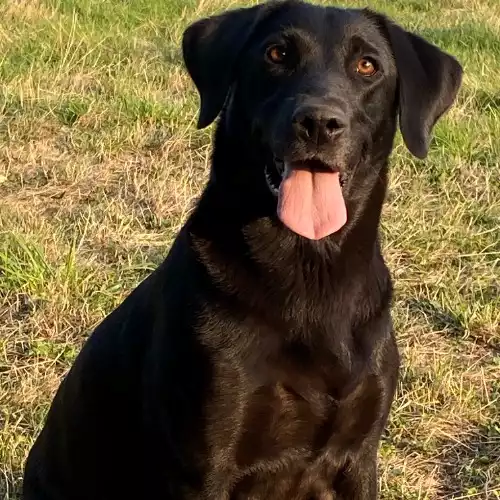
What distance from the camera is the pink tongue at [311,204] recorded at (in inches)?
97.0

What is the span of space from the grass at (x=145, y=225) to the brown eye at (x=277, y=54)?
1417 mm

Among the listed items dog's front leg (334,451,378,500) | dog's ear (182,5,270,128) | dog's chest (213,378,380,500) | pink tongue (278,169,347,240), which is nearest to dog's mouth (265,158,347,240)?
pink tongue (278,169,347,240)

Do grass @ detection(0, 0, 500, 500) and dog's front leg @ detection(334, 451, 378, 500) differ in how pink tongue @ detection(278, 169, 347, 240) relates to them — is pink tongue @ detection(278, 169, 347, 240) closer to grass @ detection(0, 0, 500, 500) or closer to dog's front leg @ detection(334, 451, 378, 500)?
dog's front leg @ detection(334, 451, 378, 500)

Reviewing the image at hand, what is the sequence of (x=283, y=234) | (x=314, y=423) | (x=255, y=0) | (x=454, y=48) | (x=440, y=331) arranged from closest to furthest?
(x=314, y=423), (x=283, y=234), (x=440, y=331), (x=454, y=48), (x=255, y=0)

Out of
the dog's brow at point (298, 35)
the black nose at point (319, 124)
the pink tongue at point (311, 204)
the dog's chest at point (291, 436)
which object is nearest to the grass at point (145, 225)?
the dog's chest at point (291, 436)

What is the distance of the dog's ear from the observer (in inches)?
102

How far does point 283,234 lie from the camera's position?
2.63 m

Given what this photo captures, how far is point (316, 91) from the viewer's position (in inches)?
96.9

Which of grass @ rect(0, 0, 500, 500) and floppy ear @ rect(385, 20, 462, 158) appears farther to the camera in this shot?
grass @ rect(0, 0, 500, 500)

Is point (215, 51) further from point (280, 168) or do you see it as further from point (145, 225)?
point (145, 225)

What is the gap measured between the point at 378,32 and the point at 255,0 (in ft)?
20.2

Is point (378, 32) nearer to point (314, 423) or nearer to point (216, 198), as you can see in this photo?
point (216, 198)

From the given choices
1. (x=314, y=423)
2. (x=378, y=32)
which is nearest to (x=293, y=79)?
(x=378, y=32)

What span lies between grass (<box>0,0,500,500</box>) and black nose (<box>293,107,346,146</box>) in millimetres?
1320
